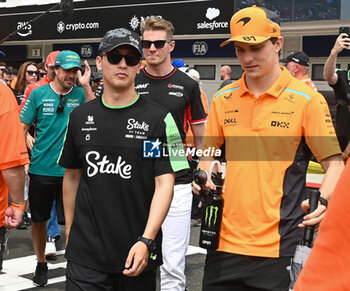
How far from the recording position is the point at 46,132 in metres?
6.89

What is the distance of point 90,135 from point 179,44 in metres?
18.4

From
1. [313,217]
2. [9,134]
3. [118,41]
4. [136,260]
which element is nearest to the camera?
[313,217]

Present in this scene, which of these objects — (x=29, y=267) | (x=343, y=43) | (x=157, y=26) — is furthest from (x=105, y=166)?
(x=29, y=267)

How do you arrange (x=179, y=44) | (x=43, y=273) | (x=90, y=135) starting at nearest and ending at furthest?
A: (x=90, y=135) < (x=43, y=273) < (x=179, y=44)

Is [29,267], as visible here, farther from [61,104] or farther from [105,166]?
[105,166]

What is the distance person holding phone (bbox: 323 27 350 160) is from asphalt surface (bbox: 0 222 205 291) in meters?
2.06

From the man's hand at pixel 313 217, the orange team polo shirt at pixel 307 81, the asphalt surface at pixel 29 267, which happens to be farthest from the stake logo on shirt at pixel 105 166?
the orange team polo shirt at pixel 307 81

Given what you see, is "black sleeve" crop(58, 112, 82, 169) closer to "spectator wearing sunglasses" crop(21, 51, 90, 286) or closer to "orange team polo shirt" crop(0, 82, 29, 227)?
"orange team polo shirt" crop(0, 82, 29, 227)

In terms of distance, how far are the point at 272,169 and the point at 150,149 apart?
676 mm

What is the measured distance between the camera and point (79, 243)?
383 centimetres

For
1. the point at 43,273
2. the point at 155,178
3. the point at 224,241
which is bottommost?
the point at 43,273

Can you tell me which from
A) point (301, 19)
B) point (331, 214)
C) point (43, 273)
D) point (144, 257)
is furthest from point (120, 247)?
point (301, 19)

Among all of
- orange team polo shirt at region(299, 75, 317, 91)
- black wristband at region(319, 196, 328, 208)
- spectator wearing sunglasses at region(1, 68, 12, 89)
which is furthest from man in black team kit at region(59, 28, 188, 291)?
spectator wearing sunglasses at region(1, 68, 12, 89)

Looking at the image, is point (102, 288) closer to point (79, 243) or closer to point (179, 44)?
point (79, 243)
